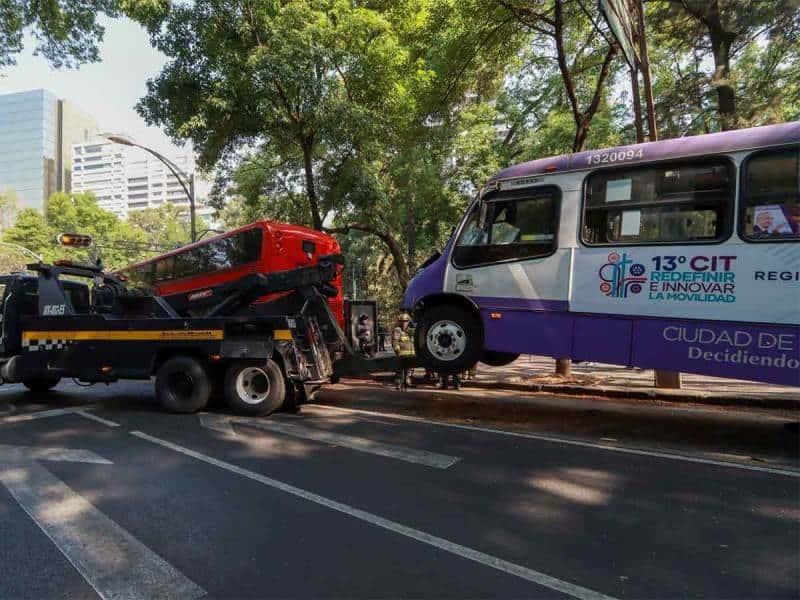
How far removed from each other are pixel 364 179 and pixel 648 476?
35.9 feet

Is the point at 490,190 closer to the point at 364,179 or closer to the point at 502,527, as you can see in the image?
the point at 502,527

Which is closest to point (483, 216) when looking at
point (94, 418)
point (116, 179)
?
point (94, 418)

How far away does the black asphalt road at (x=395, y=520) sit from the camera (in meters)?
2.97

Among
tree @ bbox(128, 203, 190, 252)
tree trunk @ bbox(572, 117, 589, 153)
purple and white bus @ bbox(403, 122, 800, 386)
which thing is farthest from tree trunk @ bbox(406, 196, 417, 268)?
tree @ bbox(128, 203, 190, 252)

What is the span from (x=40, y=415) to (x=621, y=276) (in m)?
8.40

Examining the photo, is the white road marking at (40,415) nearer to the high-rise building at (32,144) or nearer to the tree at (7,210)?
the tree at (7,210)

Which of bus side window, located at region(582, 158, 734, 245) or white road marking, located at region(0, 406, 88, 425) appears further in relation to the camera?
white road marking, located at region(0, 406, 88, 425)

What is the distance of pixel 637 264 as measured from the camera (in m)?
5.72

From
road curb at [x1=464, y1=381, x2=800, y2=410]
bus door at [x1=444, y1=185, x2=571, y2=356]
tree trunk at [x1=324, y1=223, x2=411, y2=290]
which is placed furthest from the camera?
tree trunk at [x1=324, y1=223, x2=411, y2=290]

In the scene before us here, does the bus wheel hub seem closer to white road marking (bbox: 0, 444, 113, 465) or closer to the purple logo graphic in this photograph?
the purple logo graphic

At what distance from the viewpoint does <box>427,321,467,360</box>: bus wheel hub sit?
21.9ft

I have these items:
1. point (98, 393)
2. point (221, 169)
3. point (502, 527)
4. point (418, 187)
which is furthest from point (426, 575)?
point (221, 169)

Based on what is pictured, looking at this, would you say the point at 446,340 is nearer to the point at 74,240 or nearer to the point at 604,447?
the point at 604,447

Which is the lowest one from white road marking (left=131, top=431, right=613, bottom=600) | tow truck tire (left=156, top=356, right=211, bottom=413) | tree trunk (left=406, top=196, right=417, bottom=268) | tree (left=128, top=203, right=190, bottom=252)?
white road marking (left=131, top=431, right=613, bottom=600)
